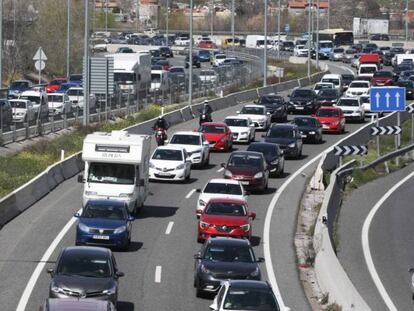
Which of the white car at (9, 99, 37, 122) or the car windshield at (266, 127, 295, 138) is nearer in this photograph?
the car windshield at (266, 127, 295, 138)

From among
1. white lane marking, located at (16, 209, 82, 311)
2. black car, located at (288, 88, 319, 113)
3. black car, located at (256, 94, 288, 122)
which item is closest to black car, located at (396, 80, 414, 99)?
black car, located at (288, 88, 319, 113)

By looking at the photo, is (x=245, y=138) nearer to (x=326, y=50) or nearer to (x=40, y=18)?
(x=40, y=18)

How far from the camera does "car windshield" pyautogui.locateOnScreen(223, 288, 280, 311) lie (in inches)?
862

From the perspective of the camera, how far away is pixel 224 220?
1262 inches

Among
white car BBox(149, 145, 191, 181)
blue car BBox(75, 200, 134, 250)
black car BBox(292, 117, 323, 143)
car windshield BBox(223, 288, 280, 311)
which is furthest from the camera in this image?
black car BBox(292, 117, 323, 143)

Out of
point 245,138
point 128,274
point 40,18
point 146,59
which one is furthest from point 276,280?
point 40,18

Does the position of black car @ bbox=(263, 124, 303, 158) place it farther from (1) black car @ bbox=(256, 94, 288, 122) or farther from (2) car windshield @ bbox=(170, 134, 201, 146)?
(1) black car @ bbox=(256, 94, 288, 122)

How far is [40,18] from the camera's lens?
357 feet

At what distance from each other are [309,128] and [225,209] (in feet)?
75.9

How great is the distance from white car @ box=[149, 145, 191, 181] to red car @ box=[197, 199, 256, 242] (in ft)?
32.5

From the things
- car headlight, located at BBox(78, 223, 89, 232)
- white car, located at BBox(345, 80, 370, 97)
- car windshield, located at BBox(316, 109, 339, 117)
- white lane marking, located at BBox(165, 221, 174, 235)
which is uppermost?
white car, located at BBox(345, 80, 370, 97)

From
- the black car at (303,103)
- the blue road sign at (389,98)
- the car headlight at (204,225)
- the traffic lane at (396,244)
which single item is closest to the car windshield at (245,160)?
the traffic lane at (396,244)

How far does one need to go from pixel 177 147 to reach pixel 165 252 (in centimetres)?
1273

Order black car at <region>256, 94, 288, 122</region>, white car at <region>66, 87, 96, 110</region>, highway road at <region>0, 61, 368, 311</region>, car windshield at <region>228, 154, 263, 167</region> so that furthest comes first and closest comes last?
1. white car at <region>66, 87, 96, 110</region>
2. black car at <region>256, 94, 288, 122</region>
3. car windshield at <region>228, 154, 263, 167</region>
4. highway road at <region>0, 61, 368, 311</region>
